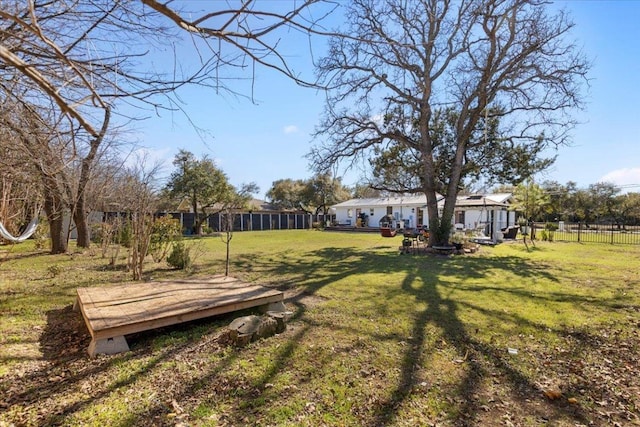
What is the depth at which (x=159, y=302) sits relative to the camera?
4191 millimetres

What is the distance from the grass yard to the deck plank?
0.97 feet

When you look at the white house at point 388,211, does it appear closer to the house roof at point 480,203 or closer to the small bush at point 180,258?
the house roof at point 480,203

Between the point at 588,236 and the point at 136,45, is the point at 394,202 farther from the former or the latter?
the point at 136,45

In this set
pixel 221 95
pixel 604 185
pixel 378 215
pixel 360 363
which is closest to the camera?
pixel 221 95

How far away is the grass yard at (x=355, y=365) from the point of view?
2.48 meters

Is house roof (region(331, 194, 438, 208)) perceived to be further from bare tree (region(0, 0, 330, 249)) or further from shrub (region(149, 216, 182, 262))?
bare tree (region(0, 0, 330, 249))

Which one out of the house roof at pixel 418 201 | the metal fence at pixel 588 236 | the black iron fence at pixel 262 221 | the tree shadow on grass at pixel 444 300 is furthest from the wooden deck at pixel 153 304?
the black iron fence at pixel 262 221

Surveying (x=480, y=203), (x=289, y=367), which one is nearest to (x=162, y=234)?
(x=289, y=367)

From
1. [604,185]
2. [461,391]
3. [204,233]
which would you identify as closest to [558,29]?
[461,391]

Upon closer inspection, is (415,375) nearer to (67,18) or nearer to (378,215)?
(67,18)

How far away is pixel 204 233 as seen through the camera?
24.3m

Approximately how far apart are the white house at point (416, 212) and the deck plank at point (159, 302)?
54.8 feet

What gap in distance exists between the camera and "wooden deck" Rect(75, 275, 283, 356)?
3396mm

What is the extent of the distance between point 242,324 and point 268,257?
7744mm
